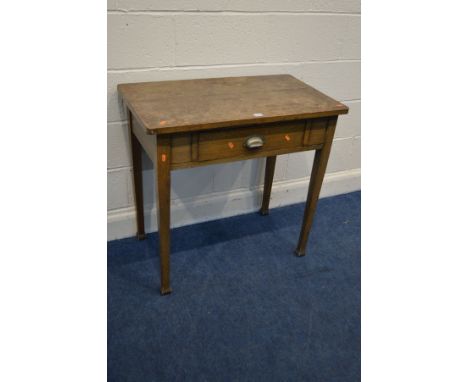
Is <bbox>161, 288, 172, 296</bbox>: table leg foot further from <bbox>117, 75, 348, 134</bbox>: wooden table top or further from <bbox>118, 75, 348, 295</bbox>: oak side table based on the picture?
<bbox>117, 75, 348, 134</bbox>: wooden table top

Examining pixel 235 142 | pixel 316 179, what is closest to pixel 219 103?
pixel 235 142

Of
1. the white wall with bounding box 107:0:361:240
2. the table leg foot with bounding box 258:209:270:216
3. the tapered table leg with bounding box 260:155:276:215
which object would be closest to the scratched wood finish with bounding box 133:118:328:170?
the white wall with bounding box 107:0:361:240

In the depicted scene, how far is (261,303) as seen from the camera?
1.58 m

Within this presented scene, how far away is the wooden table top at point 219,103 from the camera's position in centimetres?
122

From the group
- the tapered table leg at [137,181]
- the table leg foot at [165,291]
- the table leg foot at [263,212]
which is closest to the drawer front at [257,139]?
the tapered table leg at [137,181]

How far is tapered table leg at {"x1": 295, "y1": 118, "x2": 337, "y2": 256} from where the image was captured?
1.48m

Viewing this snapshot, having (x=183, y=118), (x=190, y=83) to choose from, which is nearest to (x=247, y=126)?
(x=183, y=118)

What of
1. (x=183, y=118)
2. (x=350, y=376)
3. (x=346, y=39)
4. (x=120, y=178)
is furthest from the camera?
(x=346, y=39)

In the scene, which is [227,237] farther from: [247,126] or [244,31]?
[244,31]

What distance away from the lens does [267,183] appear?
203 cm

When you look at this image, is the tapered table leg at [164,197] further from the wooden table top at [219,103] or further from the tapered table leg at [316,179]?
the tapered table leg at [316,179]

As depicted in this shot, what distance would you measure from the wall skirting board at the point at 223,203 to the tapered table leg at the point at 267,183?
0.04m

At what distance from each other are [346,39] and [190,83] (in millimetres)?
839

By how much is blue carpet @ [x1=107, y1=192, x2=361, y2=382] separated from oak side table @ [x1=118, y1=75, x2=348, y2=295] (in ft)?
0.55
